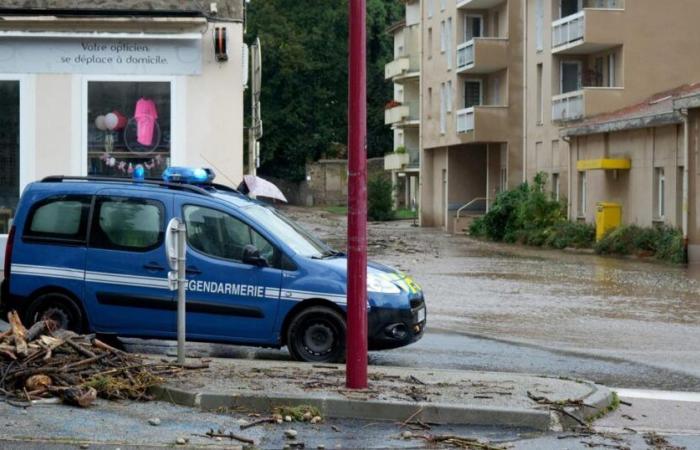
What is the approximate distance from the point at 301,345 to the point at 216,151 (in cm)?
835

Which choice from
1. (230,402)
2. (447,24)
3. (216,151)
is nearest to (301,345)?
(230,402)

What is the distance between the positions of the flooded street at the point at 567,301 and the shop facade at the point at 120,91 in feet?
15.3

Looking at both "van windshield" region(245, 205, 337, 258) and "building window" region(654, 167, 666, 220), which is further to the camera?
"building window" region(654, 167, 666, 220)

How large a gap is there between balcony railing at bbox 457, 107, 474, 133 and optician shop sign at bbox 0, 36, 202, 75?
3237cm

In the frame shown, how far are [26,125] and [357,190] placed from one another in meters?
12.0

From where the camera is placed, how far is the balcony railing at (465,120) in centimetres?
5203

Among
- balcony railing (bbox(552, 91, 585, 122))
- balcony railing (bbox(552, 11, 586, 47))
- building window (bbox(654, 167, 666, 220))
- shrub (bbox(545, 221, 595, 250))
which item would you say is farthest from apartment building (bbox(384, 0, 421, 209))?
building window (bbox(654, 167, 666, 220))

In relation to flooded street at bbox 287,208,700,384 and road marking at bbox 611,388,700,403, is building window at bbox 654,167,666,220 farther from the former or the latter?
road marking at bbox 611,388,700,403

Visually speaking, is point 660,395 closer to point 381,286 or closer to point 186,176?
point 381,286

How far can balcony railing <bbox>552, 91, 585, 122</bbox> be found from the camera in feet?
142

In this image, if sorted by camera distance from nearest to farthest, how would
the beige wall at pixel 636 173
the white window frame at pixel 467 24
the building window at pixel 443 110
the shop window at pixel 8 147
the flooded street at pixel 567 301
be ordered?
the flooded street at pixel 567 301
the shop window at pixel 8 147
the beige wall at pixel 636 173
the white window frame at pixel 467 24
the building window at pixel 443 110

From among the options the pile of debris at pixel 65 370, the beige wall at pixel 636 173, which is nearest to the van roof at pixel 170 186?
the pile of debris at pixel 65 370

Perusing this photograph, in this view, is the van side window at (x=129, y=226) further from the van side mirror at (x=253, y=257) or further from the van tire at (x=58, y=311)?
the van side mirror at (x=253, y=257)

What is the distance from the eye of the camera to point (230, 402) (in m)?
9.56
